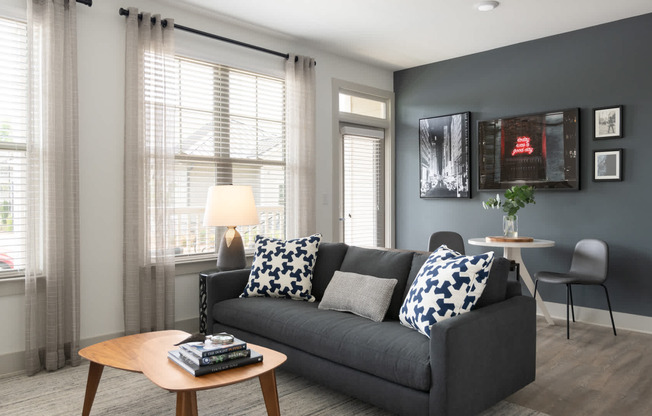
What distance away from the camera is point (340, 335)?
102 inches

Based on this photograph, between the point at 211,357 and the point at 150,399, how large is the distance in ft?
3.10

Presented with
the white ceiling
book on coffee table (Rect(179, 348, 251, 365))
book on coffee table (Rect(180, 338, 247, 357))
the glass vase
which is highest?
A: the white ceiling

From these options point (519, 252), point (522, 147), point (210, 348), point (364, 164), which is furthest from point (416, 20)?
point (210, 348)

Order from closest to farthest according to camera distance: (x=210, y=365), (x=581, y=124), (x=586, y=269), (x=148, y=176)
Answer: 1. (x=210, y=365)
2. (x=148, y=176)
3. (x=586, y=269)
4. (x=581, y=124)

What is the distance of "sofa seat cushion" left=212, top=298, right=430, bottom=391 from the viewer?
89.3 inches

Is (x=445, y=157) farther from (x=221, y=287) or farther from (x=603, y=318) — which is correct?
(x=221, y=287)

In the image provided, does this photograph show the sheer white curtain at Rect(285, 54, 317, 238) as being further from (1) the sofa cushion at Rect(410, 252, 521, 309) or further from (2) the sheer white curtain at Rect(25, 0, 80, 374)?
(1) the sofa cushion at Rect(410, 252, 521, 309)

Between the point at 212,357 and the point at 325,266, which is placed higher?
the point at 325,266

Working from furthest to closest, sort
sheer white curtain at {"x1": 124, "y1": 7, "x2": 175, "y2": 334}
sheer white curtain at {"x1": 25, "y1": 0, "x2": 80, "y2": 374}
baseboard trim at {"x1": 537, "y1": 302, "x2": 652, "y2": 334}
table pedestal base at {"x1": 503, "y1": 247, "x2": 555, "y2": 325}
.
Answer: table pedestal base at {"x1": 503, "y1": 247, "x2": 555, "y2": 325}
baseboard trim at {"x1": 537, "y1": 302, "x2": 652, "y2": 334}
sheer white curtain at {"x1": 124, "y1": 7, "x2": 175, "y2": 334}
sheer white curtain at {"x1": 25, "y1": 0, "x2": 80, "y2": 374}

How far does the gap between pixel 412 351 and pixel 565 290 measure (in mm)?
3002

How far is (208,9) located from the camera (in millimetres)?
4035

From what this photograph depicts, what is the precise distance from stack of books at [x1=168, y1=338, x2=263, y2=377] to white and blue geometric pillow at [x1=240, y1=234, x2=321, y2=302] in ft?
3.81

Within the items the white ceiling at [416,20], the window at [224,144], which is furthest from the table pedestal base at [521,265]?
the window at [224,144]

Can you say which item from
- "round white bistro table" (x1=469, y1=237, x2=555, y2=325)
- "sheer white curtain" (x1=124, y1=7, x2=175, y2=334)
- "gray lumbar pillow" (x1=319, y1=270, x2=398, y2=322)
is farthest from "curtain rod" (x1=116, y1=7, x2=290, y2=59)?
"round white bistro table" (x1=469, y1=237, x2=555, y2=325)
